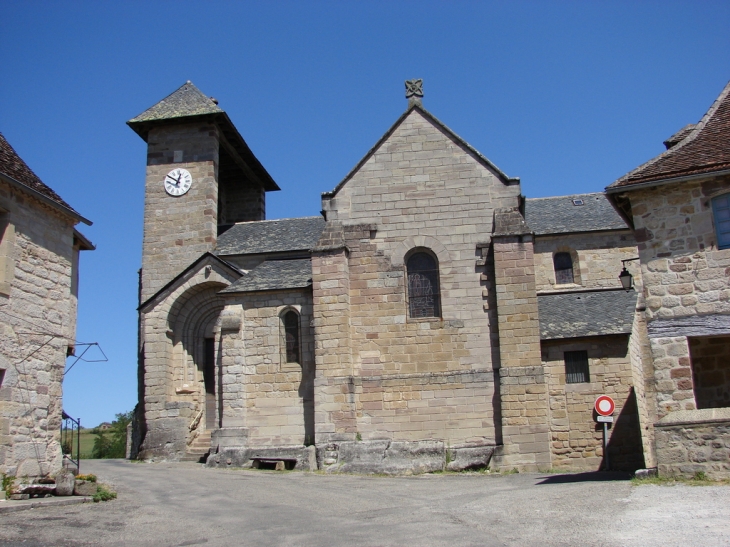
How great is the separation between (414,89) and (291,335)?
7.37 meters

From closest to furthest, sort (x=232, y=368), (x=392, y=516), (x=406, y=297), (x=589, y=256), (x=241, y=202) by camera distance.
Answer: (x=392, y=516)
(x=406, y=297)
(x=232, y=368)
(x=589, y=256)
(x=241, y=202)

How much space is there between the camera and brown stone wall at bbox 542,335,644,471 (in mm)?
17781

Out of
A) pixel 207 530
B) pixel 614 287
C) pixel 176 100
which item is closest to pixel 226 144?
pixel 176 100

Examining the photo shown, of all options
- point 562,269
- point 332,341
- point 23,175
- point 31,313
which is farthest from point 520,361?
point 23,175

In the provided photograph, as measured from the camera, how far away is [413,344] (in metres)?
18.9

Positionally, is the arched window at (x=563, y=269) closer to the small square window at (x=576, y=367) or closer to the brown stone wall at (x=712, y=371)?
the small square window at (x=576, y=367)

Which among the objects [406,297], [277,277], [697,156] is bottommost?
[406,297]

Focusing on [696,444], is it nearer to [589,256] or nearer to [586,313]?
[586,313]

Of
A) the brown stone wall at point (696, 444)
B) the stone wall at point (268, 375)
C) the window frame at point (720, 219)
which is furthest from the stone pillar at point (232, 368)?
the window frame at point (720, 219)

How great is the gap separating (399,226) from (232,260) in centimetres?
720

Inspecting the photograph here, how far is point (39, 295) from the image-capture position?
13008 millimetres

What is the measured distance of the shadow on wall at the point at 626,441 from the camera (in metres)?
17.7

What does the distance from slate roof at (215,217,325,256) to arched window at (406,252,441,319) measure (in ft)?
17.3

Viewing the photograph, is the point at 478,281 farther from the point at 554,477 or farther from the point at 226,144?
the point at 226,144
